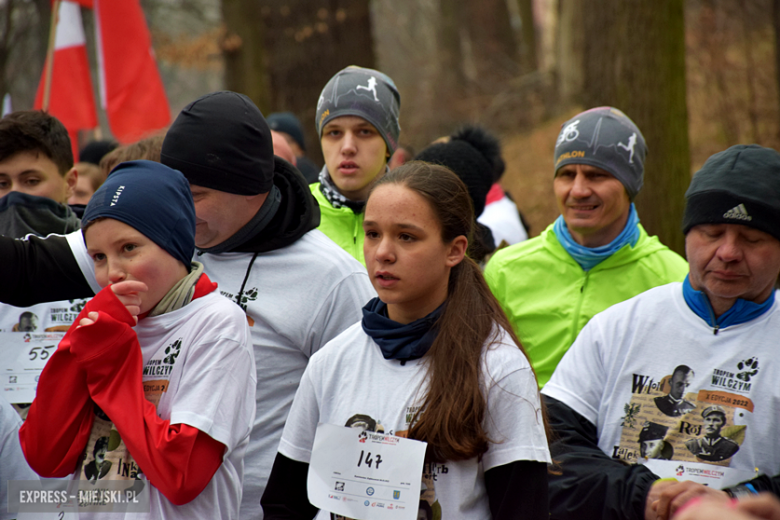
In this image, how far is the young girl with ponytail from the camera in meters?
2.29

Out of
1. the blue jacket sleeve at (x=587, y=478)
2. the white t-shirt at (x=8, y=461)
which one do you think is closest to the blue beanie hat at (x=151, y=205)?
the white t-shirt at (x=8, y=461)

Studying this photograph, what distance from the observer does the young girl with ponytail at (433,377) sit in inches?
90.0

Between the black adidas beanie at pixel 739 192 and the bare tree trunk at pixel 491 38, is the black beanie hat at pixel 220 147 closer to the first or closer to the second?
the black adidas beanie at pixel 739 192

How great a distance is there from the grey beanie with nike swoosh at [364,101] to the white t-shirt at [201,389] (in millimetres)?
1972

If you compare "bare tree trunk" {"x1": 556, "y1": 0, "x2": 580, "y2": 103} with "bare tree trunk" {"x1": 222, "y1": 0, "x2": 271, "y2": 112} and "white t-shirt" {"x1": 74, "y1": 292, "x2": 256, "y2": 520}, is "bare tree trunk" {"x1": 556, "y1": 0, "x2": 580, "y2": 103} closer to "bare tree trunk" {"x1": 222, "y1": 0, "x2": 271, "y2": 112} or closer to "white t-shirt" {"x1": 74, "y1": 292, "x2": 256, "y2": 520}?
"bare tree trunk" {"x1": 222, "y1": 0, "x2": 271, "y2": 112}

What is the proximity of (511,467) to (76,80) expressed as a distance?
6.12 meters

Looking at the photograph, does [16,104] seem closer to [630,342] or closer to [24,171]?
[24,171]

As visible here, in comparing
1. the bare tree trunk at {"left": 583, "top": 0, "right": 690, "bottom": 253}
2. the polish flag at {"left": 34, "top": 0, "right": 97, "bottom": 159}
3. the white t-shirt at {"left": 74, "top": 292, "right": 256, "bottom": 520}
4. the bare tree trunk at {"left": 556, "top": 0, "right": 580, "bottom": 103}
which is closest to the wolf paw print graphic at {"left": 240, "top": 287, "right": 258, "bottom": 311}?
the white t-shirt at {"left": 74, "top": 292, "right": 256, "bottom": 520}

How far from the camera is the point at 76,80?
707cm

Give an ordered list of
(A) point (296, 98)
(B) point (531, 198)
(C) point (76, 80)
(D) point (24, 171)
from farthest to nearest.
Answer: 1. (B) point (531, 198)
2. (A) point (296, 98)
3. (C) point (76, 80)
4. (D) point (24, 171)

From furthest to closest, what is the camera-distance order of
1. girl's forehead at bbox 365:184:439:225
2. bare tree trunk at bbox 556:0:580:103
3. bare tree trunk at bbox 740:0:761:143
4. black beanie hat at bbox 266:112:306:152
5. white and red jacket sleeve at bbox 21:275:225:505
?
1. bare tree trunk at bbox 556:0:580:103
2. bare tree trunk at bbox 740:0:761:143
3. black beanie hat at bbox 266:112:306:152
4. girl's forehead at bbox 365:184:439:225
5. white and red jacket sleeve at bbox 21:275:225:505

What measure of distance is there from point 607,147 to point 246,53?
5.52 meters

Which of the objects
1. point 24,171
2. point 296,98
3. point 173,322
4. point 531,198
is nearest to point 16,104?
point 531,198

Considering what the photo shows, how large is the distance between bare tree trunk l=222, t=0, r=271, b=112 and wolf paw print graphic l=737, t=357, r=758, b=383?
6.53m
